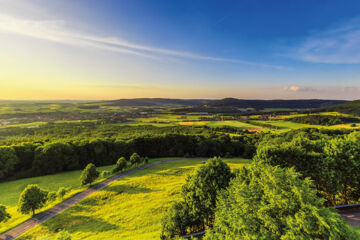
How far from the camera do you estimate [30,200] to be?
33.1 m

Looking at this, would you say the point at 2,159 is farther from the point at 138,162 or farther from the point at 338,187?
the point at 338,187

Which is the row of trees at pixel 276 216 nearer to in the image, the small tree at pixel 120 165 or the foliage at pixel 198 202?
the foliage at pixel 198 202

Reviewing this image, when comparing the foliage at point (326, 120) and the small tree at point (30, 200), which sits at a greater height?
the foliage at point (326, 120)

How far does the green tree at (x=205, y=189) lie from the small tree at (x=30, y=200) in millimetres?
35131

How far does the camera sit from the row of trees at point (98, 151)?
2404 inches

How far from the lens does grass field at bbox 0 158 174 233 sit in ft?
112

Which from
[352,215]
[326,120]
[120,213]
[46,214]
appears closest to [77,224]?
[120,213]

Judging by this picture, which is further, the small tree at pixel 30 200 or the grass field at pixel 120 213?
the small tree at pixel 30 200

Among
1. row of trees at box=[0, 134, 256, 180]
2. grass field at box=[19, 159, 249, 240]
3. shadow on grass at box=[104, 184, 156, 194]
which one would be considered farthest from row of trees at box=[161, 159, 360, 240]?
row of trees at box=[0, 134, 256, 180]

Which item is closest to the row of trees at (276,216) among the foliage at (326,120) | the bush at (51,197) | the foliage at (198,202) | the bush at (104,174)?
the foliage at (198,202)

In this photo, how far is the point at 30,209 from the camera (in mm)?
33625

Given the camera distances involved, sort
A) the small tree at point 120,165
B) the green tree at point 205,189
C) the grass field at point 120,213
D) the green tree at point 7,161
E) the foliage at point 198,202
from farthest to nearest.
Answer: the small tree at point 120,165 < the green tree at point 7,161 < the grass field at point 120,213 < the green tree at point 205,189 < the foliage at point 198,202

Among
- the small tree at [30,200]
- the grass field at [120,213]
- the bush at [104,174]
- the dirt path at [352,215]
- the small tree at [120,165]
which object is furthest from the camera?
the small tree at [120,165]

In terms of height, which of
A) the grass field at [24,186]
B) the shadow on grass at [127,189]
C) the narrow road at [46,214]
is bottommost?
the grass field at [24,186]
